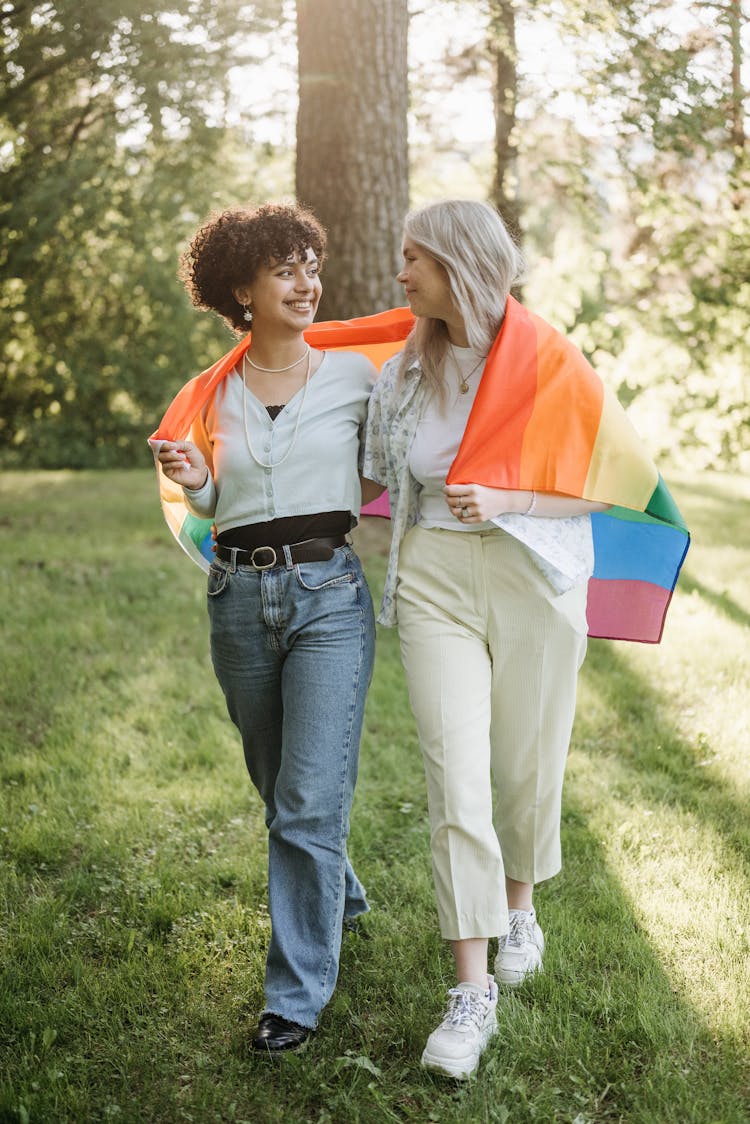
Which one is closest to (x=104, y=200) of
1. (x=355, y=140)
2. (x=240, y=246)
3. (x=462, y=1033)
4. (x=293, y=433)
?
(x=355, y=140)

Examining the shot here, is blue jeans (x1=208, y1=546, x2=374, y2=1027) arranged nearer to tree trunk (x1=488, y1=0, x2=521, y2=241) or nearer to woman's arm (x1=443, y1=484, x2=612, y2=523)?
woman's arm (x1=443, y1=484, x2=612, y2=523)

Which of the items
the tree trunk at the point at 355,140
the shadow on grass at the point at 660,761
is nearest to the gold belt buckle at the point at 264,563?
the shadow on grass at the point at 660,761

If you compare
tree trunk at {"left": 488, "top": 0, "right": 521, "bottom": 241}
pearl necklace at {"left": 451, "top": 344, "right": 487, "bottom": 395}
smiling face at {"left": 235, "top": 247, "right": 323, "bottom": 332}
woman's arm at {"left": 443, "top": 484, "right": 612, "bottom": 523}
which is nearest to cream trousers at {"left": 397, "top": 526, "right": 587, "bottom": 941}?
woman's arm at {"left": 443, "top": 484, "right": 612, "bottom": 523}

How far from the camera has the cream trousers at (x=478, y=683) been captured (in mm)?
3068

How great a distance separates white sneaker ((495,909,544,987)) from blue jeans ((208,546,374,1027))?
0.55 m

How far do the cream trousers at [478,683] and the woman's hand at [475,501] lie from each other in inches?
5.6

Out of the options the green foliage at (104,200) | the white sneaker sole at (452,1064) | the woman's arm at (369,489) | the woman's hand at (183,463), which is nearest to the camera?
the white sneaker sole at (452,1064)

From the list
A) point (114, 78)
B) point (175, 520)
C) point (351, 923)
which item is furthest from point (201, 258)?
point (114, 78)

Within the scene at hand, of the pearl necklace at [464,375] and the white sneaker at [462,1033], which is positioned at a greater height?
the pearl necklace at [464,375]

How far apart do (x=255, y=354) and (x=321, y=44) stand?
12.8 ft

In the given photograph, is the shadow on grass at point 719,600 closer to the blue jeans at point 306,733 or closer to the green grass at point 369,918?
the green grass at point 369,918

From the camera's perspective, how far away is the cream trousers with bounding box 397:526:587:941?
3068 millimetres

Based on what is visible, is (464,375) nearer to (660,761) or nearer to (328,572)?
(328,572)

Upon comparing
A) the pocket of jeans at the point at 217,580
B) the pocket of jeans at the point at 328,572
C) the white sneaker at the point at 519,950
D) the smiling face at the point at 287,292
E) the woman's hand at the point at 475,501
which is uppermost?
the smiling face at the point at 287,292
